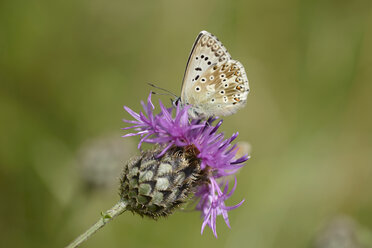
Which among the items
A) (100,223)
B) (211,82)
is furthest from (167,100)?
(100,223)

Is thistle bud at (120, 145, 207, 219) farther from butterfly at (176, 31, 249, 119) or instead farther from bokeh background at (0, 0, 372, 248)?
bokeh background at (0, 0, 372, 248)

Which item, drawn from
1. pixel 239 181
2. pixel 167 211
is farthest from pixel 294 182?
pixel 167 211

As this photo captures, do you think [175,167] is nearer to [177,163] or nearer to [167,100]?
[177,163]

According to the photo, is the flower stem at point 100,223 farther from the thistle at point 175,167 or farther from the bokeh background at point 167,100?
the bokeh background at point 167,100

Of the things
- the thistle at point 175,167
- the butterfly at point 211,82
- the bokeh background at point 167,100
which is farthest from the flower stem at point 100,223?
the bokeh background at point 167,100

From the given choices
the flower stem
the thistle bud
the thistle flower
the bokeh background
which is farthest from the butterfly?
the bokeh background
